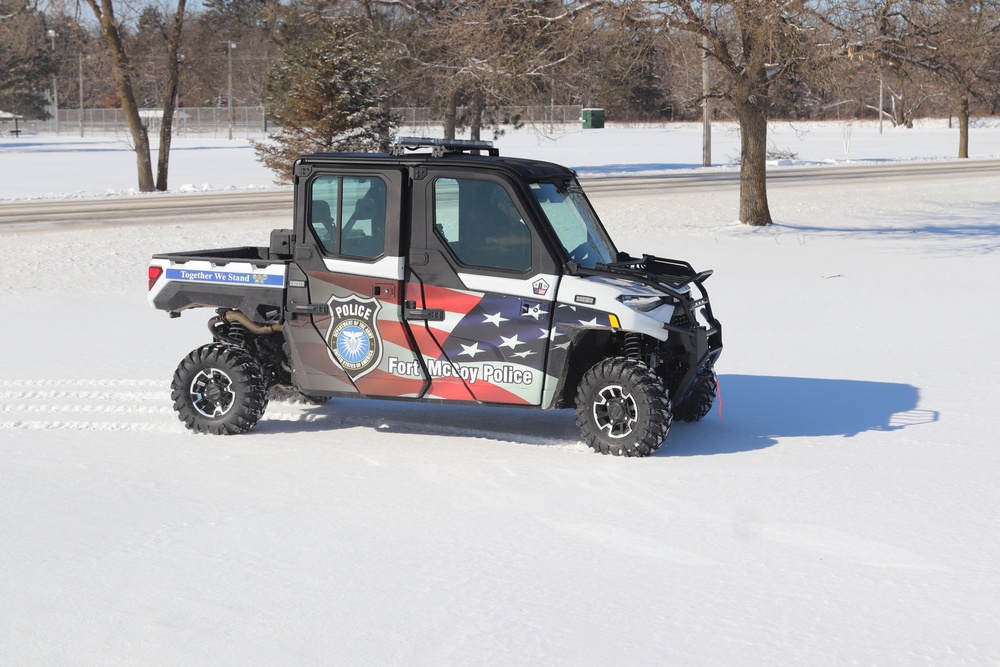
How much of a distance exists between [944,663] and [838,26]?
16734 mm

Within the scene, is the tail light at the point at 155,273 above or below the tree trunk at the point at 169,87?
below

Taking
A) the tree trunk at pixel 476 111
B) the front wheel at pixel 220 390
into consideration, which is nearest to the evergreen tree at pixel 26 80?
the tree trunk at pixel 476 111

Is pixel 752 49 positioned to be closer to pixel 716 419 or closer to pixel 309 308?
pixel 716 419

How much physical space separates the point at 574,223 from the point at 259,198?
906 inches

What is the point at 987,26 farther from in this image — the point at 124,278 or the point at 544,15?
the point at 124,278

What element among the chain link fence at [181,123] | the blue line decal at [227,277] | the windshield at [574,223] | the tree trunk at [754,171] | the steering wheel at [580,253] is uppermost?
the chain link fence at [181,123]

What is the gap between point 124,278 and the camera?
53.7 ft

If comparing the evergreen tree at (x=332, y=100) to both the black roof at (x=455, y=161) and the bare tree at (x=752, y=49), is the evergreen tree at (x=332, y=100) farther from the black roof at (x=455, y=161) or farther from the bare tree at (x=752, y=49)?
the black roof at (x=455, y=161)

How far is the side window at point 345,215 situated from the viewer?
7984 mm

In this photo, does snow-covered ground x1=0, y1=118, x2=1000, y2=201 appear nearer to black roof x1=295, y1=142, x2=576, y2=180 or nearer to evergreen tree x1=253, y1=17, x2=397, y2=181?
evergreen tree x1=253, y1=17, x2=397, y2=181

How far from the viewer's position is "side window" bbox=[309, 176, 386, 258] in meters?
7.98

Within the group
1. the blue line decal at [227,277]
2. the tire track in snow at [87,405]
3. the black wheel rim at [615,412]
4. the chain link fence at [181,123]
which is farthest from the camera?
the chain link fence at [181,123]

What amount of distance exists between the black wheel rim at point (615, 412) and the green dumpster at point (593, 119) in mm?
75762

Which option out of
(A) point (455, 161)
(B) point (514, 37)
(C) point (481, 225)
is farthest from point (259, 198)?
(C) point (481, 225)
